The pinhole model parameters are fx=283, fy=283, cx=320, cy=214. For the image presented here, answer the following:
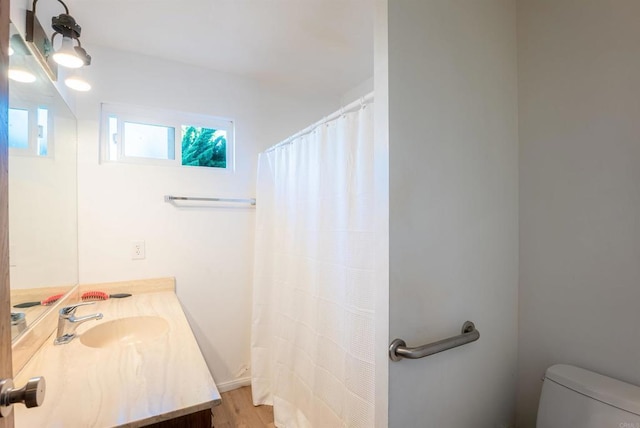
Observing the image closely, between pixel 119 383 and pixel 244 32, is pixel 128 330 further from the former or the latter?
pixel 244 32

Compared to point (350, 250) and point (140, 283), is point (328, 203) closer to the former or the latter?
point (350, 250)

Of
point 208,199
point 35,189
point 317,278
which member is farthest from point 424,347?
point 208,199

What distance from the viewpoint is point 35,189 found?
3.84ft

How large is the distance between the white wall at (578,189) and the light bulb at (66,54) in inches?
77.2

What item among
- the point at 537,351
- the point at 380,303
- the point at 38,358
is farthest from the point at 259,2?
the point at 537,351

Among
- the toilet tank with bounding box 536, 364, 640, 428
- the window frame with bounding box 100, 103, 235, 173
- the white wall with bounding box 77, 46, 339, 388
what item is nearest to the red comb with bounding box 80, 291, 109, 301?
the white wall with bounding box 77, 46, 339, 388

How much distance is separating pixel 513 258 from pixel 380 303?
69cm

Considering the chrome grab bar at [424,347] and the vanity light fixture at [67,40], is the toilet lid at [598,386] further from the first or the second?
the vanity light fixture at [67,40]

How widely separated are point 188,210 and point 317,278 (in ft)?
3.77

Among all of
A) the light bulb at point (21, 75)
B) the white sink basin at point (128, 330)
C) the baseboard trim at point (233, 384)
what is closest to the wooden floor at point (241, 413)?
the baseboard trim at point (233, 384)

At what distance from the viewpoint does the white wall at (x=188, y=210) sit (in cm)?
183

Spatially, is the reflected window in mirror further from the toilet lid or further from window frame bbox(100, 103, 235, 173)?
the toilet lid

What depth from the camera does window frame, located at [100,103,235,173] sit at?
1906 mm

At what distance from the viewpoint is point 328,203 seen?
1.49 meters
